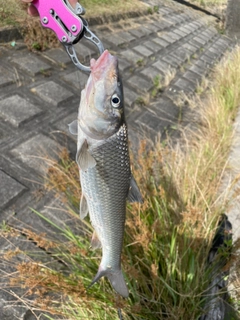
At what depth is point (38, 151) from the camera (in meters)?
3.01

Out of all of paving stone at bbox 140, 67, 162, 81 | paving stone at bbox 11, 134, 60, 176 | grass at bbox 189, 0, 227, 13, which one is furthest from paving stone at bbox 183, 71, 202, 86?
grass at bbox 189, 0, 227, 13

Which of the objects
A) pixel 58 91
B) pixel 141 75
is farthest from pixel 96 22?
pixel 58 91

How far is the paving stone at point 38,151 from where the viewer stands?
2.86 meters

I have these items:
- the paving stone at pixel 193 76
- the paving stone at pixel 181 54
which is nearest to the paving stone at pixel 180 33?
the paving stone at pixel 181 54

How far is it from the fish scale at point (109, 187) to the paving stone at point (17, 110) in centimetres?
216

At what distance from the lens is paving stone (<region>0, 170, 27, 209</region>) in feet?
8.14

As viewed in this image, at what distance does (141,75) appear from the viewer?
545cm

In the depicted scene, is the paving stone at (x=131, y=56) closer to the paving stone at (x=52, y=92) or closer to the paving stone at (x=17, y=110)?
the paving stone at (x=52, y=92)

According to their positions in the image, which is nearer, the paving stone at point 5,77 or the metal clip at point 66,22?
the metal clip at point 66,22

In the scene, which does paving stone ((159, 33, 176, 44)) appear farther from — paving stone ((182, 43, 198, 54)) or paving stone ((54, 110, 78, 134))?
paving stone ((54, 110, 78, 134))

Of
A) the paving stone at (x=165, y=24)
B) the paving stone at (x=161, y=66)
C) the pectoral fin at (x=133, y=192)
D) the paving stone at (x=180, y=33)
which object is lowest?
the paving stone at (x=180, y=33)

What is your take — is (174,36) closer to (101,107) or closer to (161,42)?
(161,42)

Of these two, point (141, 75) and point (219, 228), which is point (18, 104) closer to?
point (219, 228)

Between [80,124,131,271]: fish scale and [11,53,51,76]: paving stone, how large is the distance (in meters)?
3.09
